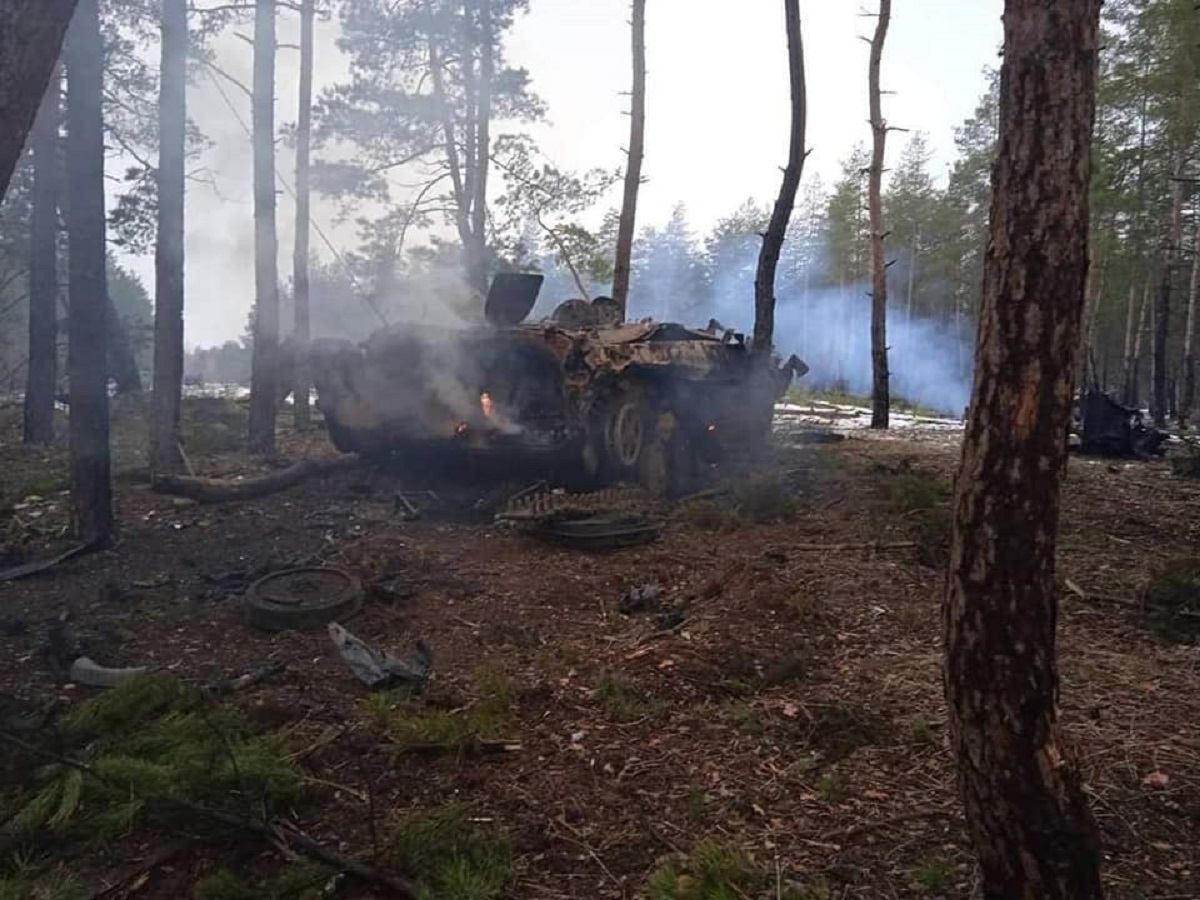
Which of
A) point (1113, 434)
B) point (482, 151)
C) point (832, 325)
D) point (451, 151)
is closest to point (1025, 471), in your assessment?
point (1113, 434)

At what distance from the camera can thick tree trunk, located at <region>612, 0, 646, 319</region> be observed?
51.1 feet

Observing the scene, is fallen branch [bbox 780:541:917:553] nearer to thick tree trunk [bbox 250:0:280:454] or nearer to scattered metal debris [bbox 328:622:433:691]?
scattered metal debris [bbox 328:622:433:691]

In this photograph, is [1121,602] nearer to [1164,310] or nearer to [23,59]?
[23,59]

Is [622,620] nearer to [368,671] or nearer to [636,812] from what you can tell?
[368,671]

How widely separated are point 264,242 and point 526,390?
7.01 meters

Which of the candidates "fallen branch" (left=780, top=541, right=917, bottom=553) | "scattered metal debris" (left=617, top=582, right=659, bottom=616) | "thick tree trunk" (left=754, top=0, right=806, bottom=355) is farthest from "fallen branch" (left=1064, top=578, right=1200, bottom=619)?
"thick tree trunk" (left=754, top=0, right=806, bottom=355)

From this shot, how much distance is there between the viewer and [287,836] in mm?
3102

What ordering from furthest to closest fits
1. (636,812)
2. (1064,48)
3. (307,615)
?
1. (307,615)
2. (636,812)
3. (1064,48)

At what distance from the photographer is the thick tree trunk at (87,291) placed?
7.73 m

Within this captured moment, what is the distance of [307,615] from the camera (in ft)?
18.5

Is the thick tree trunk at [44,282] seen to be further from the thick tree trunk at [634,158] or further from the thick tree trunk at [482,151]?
the thick tree trunk at [634,158]

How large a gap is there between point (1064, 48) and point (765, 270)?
11824mm

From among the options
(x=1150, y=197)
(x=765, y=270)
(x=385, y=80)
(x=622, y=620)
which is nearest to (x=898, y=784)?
(x=622, y=620)

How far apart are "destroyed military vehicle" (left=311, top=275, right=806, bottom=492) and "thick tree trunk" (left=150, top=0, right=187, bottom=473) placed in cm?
253
